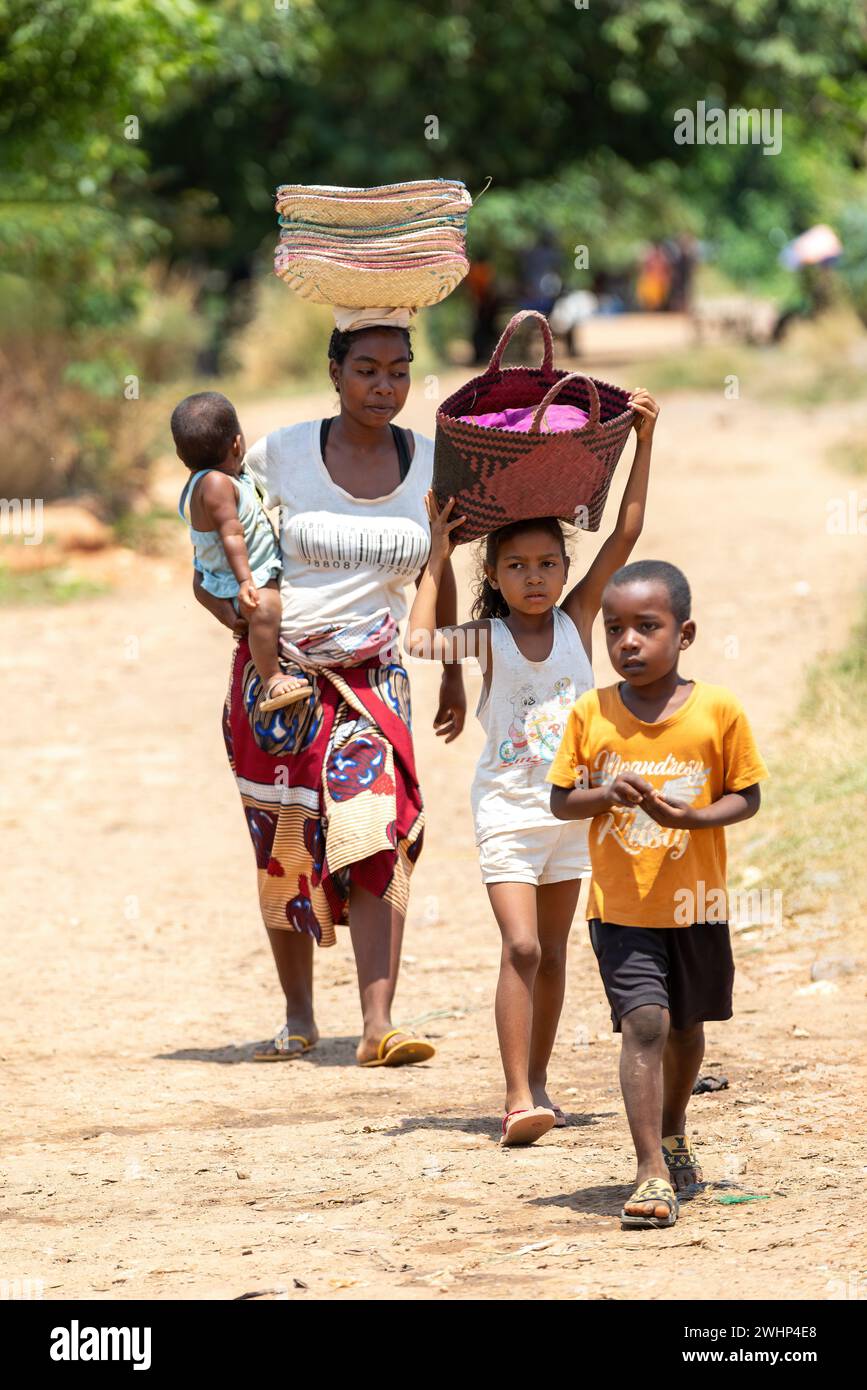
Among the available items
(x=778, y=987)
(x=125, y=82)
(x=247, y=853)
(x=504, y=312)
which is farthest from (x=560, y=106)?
(x=778, y=987)

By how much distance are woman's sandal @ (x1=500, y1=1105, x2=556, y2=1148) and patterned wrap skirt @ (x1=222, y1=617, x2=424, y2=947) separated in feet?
3.30

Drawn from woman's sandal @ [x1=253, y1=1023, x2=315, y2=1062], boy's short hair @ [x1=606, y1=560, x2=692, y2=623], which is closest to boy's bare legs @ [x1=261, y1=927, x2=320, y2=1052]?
woman's sandal @ [x1=253, y1=1023, x2=315, y2=1062]

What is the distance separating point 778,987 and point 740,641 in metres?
4.57

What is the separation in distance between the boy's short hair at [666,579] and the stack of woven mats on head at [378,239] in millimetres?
1302

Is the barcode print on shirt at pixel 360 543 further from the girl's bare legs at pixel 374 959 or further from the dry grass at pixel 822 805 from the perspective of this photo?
the dry grass at pixel 822 805

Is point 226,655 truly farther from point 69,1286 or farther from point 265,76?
point 265,76

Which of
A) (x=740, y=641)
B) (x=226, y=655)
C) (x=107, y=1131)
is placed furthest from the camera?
(x=226, y=655)

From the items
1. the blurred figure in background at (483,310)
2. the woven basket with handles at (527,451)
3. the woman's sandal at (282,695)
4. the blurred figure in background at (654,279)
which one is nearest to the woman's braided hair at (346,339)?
the woven basket with handles at (527,451)

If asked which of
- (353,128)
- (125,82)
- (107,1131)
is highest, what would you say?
(353,128)

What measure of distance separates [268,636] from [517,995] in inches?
49.8

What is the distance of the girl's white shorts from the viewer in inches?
169

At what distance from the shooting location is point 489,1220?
12.4 feet

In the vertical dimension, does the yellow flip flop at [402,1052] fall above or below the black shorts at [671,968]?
below

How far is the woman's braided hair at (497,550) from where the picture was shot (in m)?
4.28
